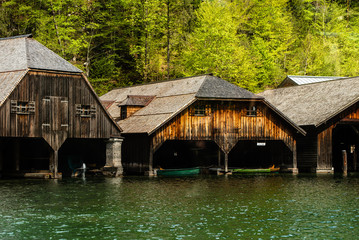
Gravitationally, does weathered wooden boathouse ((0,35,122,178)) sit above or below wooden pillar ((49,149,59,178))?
above

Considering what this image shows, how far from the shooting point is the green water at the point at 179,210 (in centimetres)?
2175

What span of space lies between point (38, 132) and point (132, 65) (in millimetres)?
35238

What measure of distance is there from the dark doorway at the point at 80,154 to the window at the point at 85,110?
17.8ft

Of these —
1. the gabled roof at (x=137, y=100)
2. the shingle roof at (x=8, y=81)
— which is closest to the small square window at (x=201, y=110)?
the gabled roof at (x=137, y=100)

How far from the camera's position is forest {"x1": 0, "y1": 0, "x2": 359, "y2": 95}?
69.6 metres

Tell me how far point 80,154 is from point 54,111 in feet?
32.5

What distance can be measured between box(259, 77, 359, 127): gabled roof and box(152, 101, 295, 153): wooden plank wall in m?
2.83

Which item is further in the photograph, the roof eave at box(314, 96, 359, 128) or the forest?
the forest

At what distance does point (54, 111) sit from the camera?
44688mm

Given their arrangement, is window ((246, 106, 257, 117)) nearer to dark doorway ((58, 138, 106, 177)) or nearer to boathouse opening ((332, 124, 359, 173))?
boathouse opening ((332, 124, 359, 173))

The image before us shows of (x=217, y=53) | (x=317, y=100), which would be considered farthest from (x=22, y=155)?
(x=217, y=53)

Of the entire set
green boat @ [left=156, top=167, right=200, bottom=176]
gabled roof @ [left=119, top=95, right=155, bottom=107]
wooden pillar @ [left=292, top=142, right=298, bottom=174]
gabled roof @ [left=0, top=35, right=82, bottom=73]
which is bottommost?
green boat @ [left=156, top=167, right=200, bottom=176]

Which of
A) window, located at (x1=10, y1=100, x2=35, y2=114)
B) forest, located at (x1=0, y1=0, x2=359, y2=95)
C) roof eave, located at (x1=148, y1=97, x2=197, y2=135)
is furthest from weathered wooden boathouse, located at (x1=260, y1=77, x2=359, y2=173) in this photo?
window, located at (x1=10, y1=100, x2=35, y2=114)

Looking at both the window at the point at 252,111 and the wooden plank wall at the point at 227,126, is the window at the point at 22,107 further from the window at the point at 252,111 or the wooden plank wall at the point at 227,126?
the window at the point at 252,111
